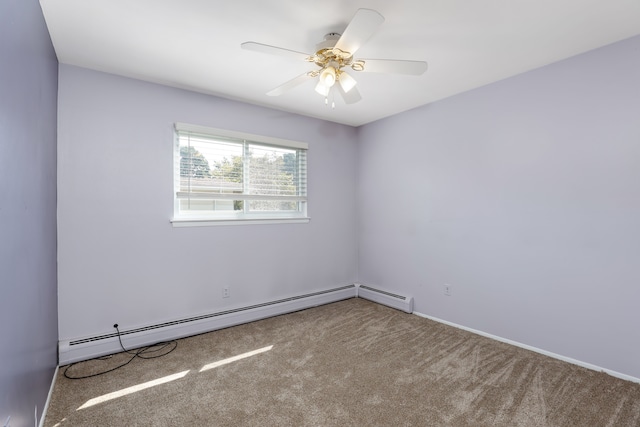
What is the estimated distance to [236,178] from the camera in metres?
3.25

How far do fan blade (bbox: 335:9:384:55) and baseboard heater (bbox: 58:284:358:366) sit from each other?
8.62 ft

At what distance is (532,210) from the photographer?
2.56m

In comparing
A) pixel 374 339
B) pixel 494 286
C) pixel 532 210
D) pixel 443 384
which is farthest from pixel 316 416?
pixel 532 210


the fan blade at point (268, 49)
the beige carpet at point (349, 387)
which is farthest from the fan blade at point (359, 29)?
the beige carpet at point (349, 387)

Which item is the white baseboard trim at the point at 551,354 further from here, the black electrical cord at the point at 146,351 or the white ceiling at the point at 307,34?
the black electrical cord at the point at 146,351

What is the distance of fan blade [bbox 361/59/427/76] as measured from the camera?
6.16 feet

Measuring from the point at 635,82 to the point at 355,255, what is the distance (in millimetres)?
3130

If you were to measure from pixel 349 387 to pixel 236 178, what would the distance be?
2.24 meters

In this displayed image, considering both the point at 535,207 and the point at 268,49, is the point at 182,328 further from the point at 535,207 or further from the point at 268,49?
the point at 535,207

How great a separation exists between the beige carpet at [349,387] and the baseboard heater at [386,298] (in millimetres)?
660

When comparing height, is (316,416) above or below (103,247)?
below

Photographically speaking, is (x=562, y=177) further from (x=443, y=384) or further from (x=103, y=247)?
(x=103, y=247)

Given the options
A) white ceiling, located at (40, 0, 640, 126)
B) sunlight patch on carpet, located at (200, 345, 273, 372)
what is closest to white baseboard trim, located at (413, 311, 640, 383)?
sunlight patch on carpet, located at (200, 345, 273, 372)

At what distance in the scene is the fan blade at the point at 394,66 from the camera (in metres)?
1.88
